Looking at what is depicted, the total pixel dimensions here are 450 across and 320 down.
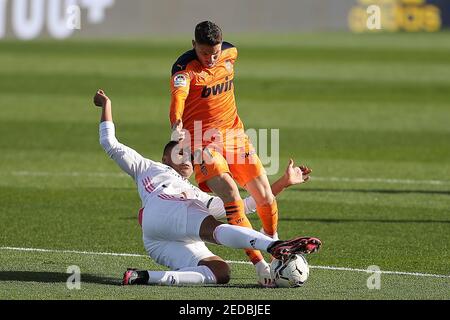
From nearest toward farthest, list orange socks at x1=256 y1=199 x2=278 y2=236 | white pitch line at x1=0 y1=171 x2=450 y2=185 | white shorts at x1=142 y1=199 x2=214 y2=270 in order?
white shorts at x1=142 y1=199 x2=214 y2=270 → orange socks at x1=256 y1=199 x2=278 y2=236 → white pitch line at x1=0 y1=171 x2=450 y2=185

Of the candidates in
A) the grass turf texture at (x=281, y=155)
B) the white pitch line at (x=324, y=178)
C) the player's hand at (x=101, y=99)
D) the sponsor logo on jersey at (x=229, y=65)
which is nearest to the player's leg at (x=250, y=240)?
the grass turf texture at (x=281, y=155)

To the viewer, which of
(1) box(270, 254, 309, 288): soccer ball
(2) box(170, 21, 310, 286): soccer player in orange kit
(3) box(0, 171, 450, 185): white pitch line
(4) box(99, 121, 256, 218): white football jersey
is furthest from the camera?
(3) box(0, 171, 450, 185): white pitch line

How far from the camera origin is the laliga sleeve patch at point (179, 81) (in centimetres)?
919

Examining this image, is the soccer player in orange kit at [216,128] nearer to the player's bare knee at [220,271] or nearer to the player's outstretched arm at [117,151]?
the player's outstretched arm at [117,151]

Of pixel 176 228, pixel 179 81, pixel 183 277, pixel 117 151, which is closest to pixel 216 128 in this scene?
pixel 179 81

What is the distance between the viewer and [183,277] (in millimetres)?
8328

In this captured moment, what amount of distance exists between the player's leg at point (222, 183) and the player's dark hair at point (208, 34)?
0.89 metres

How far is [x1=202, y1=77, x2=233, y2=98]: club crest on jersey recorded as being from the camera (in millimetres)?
9508

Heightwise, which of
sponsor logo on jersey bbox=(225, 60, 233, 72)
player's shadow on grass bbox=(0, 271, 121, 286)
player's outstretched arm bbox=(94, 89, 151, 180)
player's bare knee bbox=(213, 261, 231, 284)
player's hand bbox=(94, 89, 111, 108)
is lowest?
player's shadow on grass bbox=(0, 271, 121, 286)

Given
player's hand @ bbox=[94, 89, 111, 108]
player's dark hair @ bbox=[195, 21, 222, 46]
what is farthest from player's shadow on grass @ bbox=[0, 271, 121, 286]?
player's dark hair @ bbox=[195, 21, 222, 46]

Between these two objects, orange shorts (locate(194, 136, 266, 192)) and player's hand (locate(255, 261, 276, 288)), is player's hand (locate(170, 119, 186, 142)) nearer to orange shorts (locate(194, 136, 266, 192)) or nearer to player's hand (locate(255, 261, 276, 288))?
orange shorts (locate(194, 136, 266, 192))

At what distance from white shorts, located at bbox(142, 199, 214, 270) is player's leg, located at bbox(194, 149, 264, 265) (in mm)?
361
